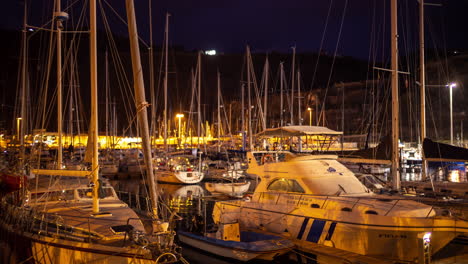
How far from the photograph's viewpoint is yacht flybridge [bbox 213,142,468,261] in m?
9.13

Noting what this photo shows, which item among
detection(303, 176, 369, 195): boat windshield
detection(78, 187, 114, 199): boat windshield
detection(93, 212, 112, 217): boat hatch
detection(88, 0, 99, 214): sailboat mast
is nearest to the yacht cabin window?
detection(303, 176, 369, 195): boat windshield

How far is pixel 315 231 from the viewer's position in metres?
10.4

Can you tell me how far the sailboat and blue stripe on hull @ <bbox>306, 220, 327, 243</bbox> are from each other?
4.50m

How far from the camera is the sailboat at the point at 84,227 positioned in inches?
272

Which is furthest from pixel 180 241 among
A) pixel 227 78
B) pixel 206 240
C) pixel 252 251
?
pixel 227 78

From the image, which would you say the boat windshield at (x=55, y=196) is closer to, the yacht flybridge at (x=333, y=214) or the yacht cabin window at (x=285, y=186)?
the yacht flybridge at (x=333, y=214)

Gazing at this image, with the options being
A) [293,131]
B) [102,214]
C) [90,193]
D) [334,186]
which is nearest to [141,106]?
[102,214]

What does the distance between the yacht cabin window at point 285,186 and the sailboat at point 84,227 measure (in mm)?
4741

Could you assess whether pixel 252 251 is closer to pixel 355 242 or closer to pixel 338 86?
pixel 355 242

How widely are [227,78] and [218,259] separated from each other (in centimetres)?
12461

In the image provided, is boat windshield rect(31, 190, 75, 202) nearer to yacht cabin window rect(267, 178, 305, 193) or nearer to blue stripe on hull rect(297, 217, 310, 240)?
yacht cabin window rect(267, 178, 305, 193)

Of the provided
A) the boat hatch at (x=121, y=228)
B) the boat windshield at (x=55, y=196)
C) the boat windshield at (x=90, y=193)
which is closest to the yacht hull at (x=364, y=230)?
the boat hatch at (x=121, y=228)

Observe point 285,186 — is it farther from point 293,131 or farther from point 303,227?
point 293,131

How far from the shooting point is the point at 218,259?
36.7 ft
